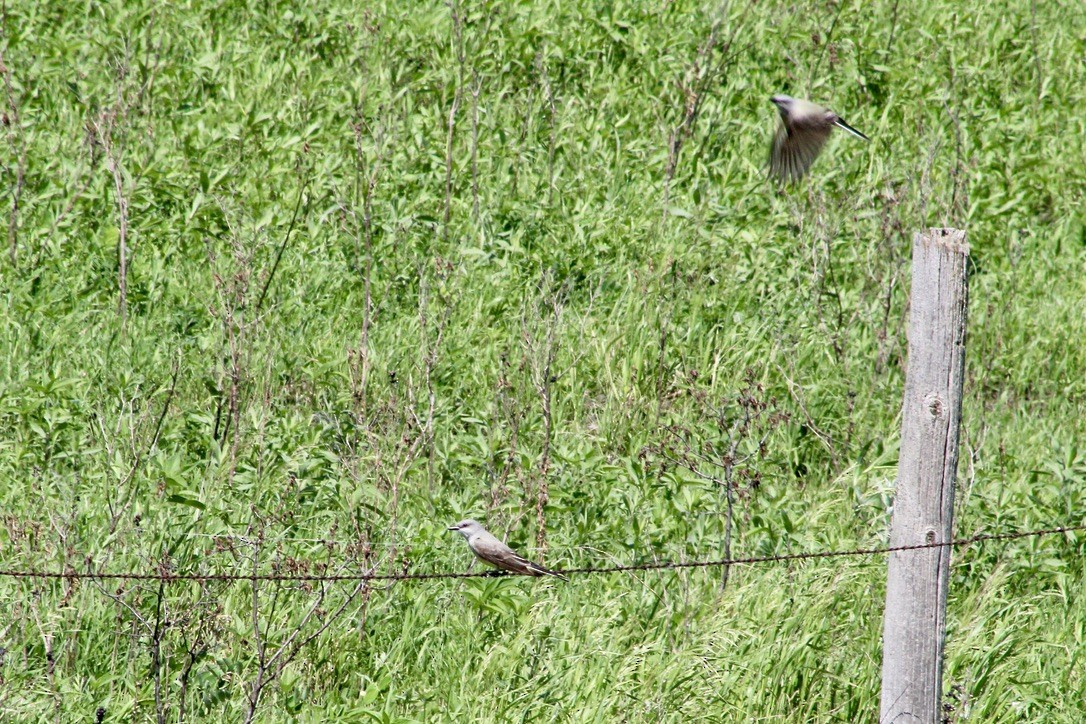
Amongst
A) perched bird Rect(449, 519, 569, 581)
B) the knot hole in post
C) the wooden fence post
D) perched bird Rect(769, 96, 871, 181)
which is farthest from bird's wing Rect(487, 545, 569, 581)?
perched bird Rect(769, 96, 871, 181)

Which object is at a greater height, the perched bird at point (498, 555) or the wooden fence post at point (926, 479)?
the wooden fence post at point (926, 479)

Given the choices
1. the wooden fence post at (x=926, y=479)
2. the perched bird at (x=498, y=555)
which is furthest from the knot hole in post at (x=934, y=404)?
the perched bird at (x=498, y=555)

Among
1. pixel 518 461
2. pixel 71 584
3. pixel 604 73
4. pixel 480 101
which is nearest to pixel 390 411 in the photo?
pixel 518 461

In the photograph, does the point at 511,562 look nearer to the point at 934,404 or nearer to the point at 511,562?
the point at 511,562

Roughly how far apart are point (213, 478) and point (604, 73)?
16.3 feet

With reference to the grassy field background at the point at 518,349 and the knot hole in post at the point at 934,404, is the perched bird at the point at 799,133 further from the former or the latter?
the knot hole in post at the point at 934,404

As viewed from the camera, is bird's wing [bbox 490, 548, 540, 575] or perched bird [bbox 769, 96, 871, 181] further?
perched bird [bbox 769, 96, 871, 181]

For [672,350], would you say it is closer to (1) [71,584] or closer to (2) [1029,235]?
(2) [1029,235]

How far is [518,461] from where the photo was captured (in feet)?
20.1

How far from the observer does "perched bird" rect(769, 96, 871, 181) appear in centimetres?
675

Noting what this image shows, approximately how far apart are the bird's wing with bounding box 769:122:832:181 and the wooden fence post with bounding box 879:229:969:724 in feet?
10.5

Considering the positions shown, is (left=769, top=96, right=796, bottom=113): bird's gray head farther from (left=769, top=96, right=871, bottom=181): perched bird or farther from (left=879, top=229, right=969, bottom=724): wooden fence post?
(left=879, top=229, right=969, bottom=724): wooden fence post

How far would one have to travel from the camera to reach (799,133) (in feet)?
22.6

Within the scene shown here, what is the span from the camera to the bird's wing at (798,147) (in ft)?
22.5
